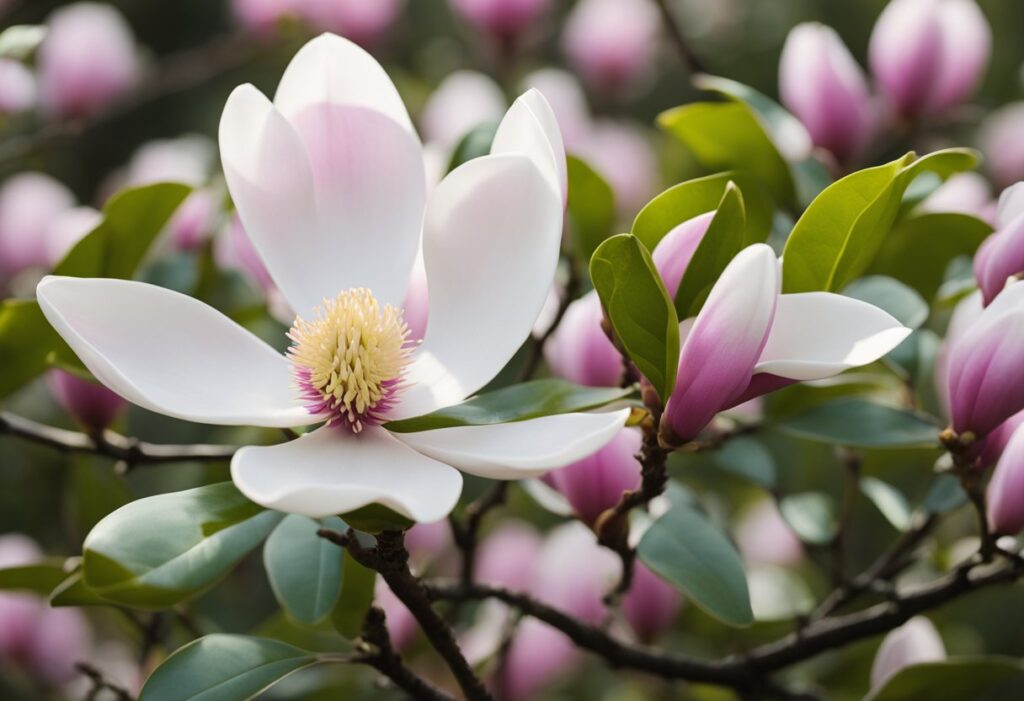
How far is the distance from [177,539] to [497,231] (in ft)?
0.62

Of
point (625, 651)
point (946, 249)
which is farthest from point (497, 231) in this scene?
A: point (946, 249)

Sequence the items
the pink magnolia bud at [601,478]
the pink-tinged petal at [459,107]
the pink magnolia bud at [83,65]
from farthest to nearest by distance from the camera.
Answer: the pink magnolia bud at [83,65] < the pink-tinged petal at [459,107] < the pink magnolia bud at [601,478]

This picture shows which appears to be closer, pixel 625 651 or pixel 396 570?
pixel 396 570

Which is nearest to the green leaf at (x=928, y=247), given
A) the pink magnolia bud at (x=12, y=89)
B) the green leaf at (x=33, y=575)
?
the green leaf at (x=33, y=575)

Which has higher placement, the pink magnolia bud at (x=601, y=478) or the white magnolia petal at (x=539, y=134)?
the white magnolia petal at (x=539, y=134)

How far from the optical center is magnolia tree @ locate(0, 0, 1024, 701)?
497 millimetres

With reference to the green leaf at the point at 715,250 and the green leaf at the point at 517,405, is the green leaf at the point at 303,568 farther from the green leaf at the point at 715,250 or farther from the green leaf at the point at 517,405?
the green leaf at the point at 715,250

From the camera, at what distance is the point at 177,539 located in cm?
49

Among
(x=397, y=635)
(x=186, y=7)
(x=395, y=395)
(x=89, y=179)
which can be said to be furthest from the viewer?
(x=186, y=7)

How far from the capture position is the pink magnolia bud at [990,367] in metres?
0.53

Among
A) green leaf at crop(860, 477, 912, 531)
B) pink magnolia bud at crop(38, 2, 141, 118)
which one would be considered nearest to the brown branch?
green leaf at crop(860, 477, 912, 531)

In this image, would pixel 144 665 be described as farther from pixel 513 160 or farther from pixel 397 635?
pixel 513 160

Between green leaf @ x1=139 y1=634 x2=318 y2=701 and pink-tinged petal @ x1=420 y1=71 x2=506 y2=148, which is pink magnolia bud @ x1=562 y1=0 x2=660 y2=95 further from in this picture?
green leaf @ x1=139 y1=634 x2=318 y2=701

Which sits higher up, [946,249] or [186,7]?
[946,249]
